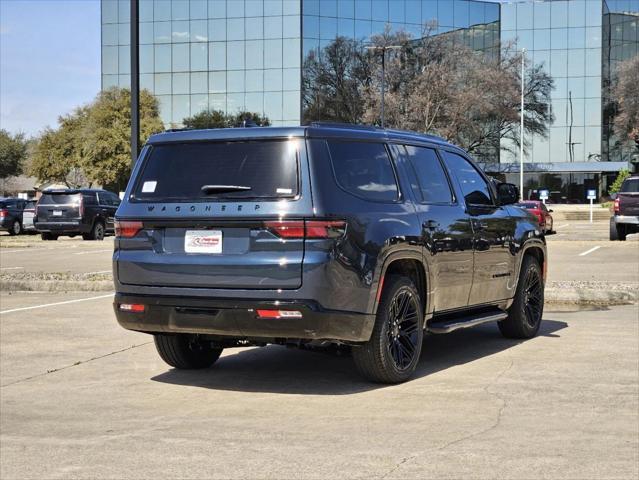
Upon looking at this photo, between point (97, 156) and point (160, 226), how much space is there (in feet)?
226

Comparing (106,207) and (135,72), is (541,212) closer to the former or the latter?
(106,207)

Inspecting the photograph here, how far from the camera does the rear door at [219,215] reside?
6582 millimetres

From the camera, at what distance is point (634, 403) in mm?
6578

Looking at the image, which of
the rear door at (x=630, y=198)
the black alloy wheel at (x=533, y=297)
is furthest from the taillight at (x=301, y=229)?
the rear door at (x=630, y=198)

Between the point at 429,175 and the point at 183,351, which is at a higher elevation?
the point at 429,175

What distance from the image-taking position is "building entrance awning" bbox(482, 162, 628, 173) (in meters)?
81.0

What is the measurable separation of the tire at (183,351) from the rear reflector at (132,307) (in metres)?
0.62

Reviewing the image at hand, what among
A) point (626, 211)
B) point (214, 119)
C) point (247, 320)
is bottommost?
point (247, 320)

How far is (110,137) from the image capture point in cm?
7375

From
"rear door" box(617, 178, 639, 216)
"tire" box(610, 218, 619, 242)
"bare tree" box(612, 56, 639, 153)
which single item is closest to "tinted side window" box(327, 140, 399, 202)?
"rear door" box(617, 178, 639, 216)

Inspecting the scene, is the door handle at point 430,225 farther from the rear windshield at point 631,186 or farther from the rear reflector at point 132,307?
the rear windshield at point 631,186

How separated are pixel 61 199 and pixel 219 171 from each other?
84.7 feet

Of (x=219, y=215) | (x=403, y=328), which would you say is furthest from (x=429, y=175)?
(x=219, y=215)

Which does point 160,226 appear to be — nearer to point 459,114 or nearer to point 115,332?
point 115,332
